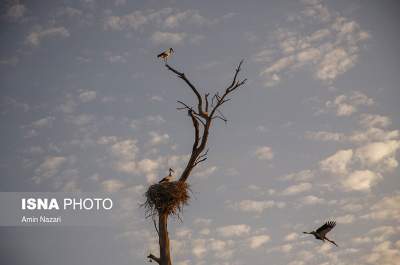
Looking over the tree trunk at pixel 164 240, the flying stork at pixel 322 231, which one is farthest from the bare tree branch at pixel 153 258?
the flying stork at pixel 322 231

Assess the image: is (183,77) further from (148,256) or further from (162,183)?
(148,256)

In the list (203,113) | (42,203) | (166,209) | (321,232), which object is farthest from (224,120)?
(42,203)

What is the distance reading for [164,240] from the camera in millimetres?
14406

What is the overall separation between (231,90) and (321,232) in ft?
13.9

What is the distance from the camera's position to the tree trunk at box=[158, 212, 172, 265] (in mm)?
14172

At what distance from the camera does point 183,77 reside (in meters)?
15.0

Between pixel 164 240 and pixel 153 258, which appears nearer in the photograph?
pixel 153 258

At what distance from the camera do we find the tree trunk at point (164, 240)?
14172 millimetres

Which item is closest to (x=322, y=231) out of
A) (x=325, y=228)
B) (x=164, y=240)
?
(x=325, y=228)

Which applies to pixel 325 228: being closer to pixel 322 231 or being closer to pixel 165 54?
pixel 322 231

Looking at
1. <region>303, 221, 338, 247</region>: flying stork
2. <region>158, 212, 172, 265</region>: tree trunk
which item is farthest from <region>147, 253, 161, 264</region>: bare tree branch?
<region>303, 221, 338, 247</region>: flying stork

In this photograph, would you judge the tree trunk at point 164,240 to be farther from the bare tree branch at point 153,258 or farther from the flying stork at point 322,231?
the flying stork at point 322,231

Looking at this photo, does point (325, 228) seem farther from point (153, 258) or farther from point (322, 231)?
point (153, 258)

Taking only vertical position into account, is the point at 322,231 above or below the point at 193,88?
below
